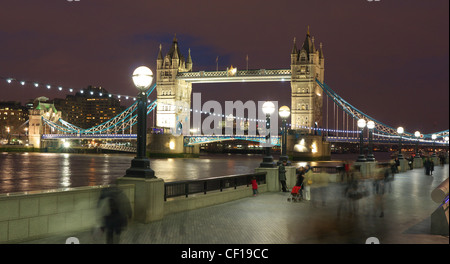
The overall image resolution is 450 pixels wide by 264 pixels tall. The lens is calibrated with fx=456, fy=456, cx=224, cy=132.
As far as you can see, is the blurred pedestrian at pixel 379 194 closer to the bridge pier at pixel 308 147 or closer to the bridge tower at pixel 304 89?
the bridge pier at pixel 308 147

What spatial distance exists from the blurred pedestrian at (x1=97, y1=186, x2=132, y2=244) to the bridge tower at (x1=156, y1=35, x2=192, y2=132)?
97850 millimetres

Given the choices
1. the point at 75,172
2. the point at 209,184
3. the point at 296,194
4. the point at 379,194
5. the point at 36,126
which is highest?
the point at 36,126

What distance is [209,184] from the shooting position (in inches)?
585

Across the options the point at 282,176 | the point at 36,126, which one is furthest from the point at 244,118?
the point at 282,176

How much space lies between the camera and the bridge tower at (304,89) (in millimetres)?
99438

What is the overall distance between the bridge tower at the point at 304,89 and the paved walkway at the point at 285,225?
86076 mm

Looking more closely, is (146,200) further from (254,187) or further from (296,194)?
(254,187)

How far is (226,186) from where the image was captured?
15.5 meters

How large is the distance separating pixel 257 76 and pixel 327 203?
79536 millimetres

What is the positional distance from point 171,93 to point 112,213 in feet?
340

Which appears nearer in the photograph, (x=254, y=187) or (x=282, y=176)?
(x=254, y=187)
